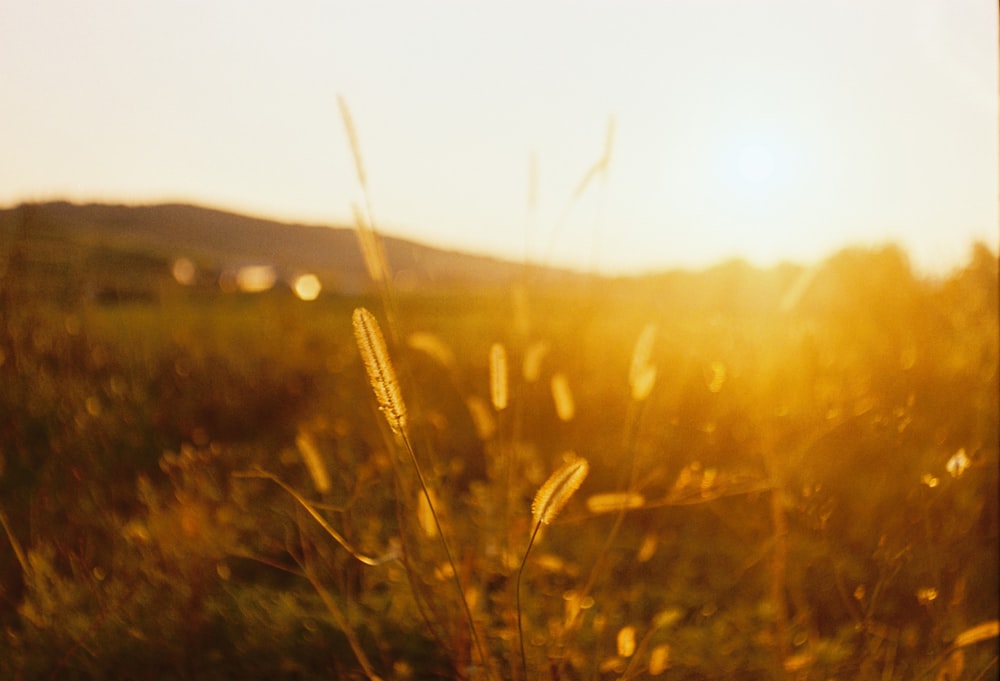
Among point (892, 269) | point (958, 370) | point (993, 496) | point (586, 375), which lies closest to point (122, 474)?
point (586, 375)

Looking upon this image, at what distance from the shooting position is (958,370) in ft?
15.9

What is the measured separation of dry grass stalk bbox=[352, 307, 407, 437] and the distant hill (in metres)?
0.74

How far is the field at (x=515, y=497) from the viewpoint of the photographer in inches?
75.0

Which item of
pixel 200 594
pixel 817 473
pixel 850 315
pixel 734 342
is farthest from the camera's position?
pixel 850 315

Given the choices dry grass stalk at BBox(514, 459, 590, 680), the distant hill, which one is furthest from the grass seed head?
the distant hill

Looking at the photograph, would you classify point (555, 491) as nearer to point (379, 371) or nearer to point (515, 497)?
point (379, 371)

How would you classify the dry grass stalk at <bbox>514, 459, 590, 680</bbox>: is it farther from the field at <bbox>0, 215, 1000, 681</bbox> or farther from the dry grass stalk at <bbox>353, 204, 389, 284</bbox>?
the dry grass stalk at <bbox>353, 204, 389, 284</bbox>

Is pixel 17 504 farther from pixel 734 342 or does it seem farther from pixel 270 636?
pixel 734 342

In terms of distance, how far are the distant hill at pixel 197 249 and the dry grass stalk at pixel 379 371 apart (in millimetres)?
741

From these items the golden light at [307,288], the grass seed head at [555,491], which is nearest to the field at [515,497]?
the grass seed head at [555,491]

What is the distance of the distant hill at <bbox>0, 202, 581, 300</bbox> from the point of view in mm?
2918

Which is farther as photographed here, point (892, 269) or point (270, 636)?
A: point (892, 269)

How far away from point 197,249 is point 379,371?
60856mm

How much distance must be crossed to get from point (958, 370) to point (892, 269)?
296cm
